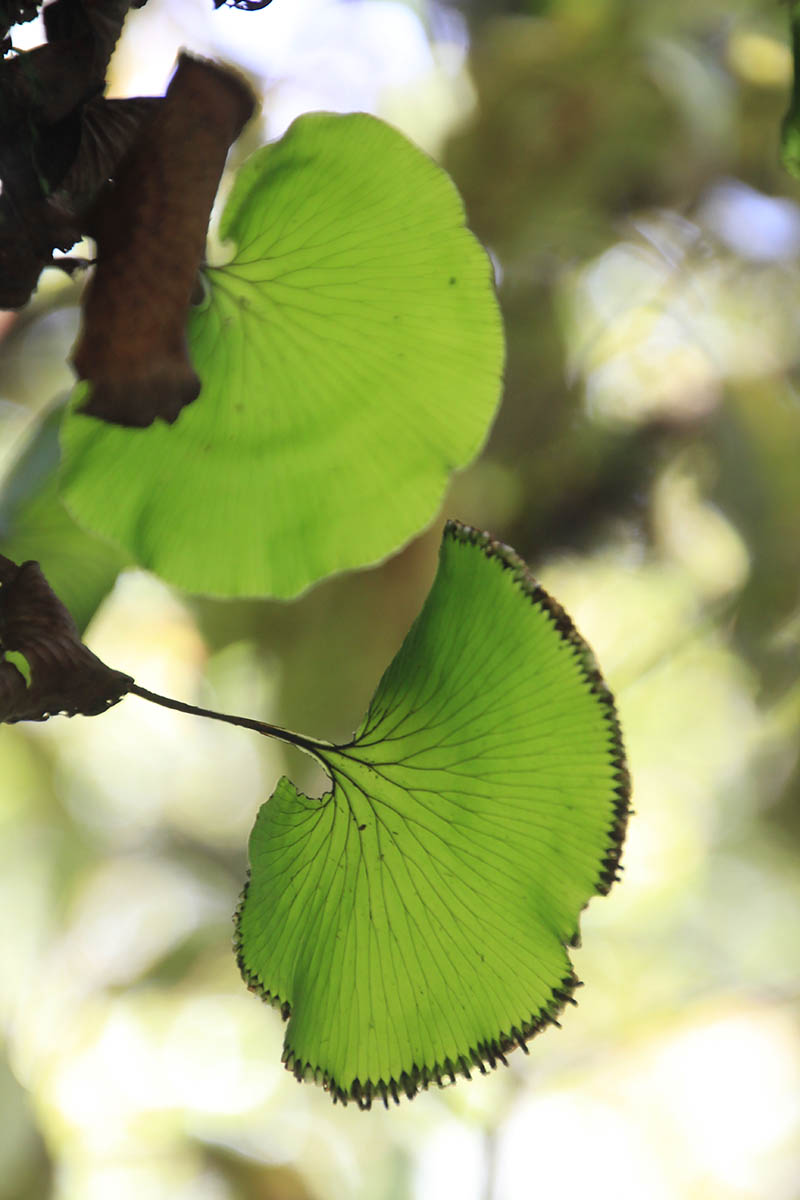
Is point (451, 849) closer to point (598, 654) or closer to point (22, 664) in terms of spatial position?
point (22, 664)

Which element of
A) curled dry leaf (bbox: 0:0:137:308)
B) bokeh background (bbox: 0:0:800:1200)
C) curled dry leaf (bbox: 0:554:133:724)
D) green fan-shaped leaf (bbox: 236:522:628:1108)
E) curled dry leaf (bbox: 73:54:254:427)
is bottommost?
bokeh background (bbox: 0:0:800:1200)

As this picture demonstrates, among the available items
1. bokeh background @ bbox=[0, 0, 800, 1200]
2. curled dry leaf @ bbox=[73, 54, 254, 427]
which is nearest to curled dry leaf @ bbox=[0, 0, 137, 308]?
curled dry leaf @ bbox=[73, 54, 254, 427]

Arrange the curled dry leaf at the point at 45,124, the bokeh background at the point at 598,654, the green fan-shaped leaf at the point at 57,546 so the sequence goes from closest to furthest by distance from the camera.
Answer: the curled dry leaf at the point at 45,124 → the green fan-shaped leaf at the point at 57,546 → the bokeh background at the point at 598,654

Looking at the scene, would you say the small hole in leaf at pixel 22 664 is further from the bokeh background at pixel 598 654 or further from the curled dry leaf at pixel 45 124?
the bokeh background at pixel 598 654

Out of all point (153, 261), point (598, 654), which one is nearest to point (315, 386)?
point (153, 261)

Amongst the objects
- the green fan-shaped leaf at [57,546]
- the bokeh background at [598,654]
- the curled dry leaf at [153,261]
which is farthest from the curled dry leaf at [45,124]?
the bokeh background at [598,654]

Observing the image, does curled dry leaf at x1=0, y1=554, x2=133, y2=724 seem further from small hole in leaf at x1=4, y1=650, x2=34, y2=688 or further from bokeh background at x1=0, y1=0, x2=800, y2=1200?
bokeh background at x1=0, y1=0, x2=800, y2=1200

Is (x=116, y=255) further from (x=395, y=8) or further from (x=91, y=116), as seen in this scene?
(x=395, y=8)
